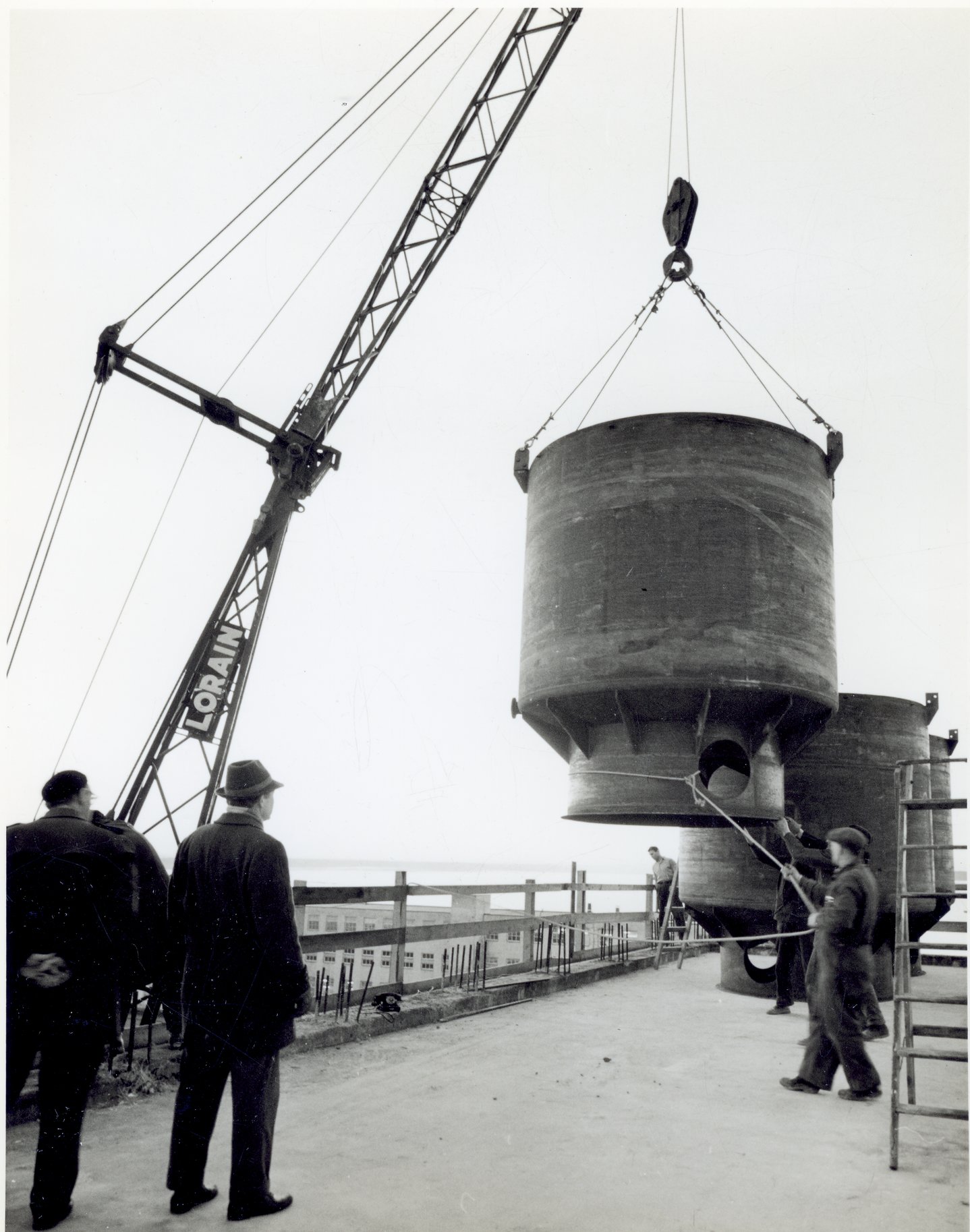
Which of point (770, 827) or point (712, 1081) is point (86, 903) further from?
point (770, 827)

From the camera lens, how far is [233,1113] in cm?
394

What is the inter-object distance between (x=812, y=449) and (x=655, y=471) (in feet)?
5.89

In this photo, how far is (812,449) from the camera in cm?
880

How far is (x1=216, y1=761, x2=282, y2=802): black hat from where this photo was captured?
436 cm

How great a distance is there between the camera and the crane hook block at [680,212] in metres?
9.89

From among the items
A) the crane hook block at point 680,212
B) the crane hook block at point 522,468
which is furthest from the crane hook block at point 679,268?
the crane hook block at point 522,468

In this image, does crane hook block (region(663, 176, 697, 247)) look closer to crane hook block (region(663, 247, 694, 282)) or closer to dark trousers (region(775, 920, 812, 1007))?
crane hook block (region(663, 247, 694, 282))

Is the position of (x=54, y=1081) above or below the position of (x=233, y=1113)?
above

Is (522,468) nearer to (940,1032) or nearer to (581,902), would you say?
(940,1032)

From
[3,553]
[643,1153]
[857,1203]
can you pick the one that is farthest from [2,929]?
[857,1203]

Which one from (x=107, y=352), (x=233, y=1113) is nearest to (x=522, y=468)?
(x=107, y=352)

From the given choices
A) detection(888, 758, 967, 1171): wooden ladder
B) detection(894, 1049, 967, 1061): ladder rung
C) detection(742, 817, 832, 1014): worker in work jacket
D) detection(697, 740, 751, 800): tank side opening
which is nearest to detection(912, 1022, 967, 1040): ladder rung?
detection(888, 758, 967, 1171): wooden ladder

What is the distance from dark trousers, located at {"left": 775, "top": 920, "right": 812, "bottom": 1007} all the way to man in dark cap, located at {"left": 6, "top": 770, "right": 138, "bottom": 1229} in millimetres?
7726

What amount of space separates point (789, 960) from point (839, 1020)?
442 cm
